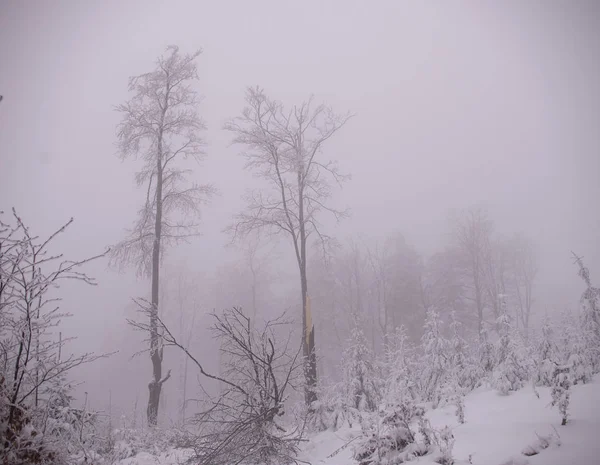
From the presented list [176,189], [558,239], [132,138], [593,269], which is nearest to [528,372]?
[176,189]

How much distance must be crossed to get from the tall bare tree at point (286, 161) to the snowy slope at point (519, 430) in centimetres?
648

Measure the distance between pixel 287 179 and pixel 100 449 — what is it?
27.8ft

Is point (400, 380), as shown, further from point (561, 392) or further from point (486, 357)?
point (561, 392)

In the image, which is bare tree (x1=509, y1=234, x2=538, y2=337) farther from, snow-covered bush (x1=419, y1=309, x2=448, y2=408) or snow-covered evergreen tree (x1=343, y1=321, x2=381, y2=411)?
snow-covered evergreen tree (x1=343, y1=321, x2=381, y2=411)

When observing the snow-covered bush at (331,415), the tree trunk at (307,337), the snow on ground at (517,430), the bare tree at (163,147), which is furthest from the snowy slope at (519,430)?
the bare tree at (163,147)

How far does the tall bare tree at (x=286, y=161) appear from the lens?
1041 centimetres

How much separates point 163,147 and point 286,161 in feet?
13.4

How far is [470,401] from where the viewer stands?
529cm

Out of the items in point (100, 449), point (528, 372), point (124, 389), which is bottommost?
point (124, 389)

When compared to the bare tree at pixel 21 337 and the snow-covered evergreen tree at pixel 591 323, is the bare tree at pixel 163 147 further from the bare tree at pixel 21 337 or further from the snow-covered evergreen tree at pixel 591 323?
the snow-covered evergreen tree at pixel 591 323

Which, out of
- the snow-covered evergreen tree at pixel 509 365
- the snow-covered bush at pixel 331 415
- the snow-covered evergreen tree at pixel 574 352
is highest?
the snow-covered evergreen tree at pixel 574 352

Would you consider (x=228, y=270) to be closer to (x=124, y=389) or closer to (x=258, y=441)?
(x=124, y=389)

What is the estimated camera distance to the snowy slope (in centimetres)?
289

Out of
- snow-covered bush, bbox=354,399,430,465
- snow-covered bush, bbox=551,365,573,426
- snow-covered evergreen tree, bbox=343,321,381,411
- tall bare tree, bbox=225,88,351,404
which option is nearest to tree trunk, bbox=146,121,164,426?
tall bare tree, bbox=225,88,351,404
